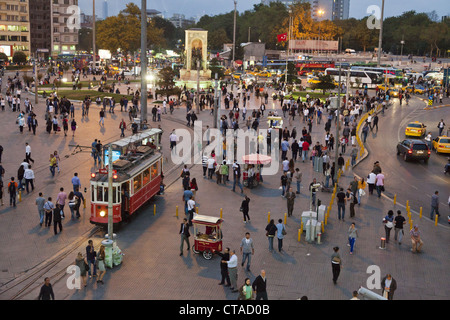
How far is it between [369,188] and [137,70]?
77.0 m

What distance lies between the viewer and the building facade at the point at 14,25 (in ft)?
390

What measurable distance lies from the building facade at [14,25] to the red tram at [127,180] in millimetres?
102720

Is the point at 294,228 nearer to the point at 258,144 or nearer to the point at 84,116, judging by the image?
Result: the point at 258,144

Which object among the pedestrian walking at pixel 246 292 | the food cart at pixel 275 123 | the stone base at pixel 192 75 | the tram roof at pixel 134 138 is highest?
the stone base at pixel 192 75

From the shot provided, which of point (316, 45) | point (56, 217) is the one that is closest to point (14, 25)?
point (316, 45)

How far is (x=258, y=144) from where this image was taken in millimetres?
37656

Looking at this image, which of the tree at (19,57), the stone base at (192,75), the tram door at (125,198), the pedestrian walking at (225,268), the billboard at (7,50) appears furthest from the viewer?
the billboard at (7,50)

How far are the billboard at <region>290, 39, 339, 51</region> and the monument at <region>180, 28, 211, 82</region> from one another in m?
72.1

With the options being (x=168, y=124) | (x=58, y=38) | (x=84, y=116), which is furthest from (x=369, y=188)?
(x=58, y=38)

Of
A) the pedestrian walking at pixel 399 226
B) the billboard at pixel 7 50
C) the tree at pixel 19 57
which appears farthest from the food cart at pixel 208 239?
the billboard at pixel 7 50

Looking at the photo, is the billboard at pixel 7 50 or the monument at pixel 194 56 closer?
the monument at pixel 194 56

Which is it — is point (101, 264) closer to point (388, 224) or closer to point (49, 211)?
point (49, 211)

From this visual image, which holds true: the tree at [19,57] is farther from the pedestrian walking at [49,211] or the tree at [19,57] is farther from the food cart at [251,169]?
the pedestrian walking at [49,211]

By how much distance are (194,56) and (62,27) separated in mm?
75661
